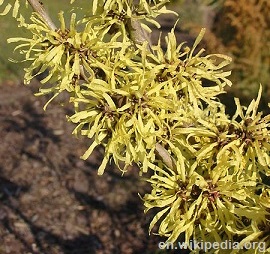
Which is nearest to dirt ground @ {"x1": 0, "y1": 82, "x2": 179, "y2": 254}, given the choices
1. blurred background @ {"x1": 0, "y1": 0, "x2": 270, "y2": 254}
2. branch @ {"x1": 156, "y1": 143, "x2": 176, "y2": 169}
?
blurred background @ {"x1": 0, "y1": 0, "x2": 270, "y2": 254}

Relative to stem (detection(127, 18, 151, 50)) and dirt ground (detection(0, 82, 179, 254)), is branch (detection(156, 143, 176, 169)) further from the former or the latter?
dirt ground (detection(0, 82, 179, 254))

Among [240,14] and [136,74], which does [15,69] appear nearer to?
[240,14]

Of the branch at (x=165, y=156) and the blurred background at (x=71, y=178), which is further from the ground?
the branch at (x=165, y=156)

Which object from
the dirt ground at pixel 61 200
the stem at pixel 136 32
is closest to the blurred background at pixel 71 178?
the dirt ground at pixel 61 200

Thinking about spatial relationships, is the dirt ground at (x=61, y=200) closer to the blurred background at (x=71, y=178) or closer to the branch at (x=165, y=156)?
the blurred background at (x=71, y=178)

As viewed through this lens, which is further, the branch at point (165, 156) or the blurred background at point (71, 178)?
the blurred background at point (71, 178)

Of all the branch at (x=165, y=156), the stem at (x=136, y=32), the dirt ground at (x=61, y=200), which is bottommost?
the dirt ground at (x=61, y=200)

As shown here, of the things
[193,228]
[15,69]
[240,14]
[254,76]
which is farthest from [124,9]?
[15,69]
